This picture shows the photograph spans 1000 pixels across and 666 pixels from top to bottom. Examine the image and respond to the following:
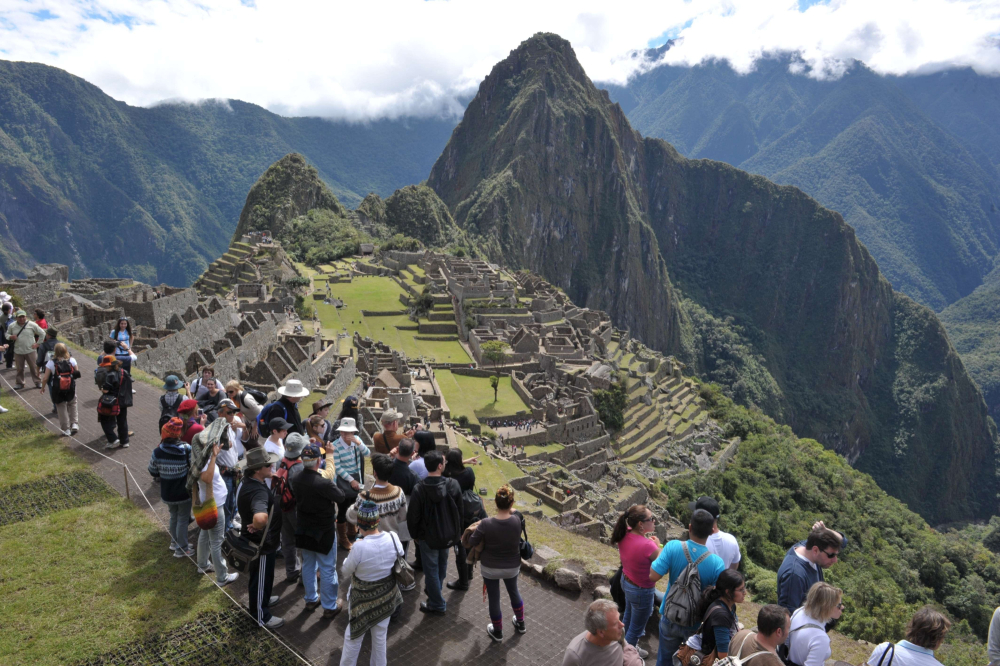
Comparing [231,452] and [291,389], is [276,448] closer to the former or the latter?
[231,452]

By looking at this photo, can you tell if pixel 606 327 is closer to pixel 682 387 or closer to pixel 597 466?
pixel 682 387

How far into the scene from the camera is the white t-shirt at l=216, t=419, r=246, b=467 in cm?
777

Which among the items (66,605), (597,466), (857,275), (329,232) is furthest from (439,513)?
(857,275)

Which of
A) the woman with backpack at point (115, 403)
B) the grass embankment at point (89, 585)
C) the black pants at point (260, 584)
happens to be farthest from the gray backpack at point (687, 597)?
the woman with backpack at point (115, 403)

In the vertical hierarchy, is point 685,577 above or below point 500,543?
above

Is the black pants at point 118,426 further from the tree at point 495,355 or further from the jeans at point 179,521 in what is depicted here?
the tree at point 495,355

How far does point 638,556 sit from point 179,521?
5.58 meters

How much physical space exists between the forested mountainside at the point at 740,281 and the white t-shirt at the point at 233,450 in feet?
390

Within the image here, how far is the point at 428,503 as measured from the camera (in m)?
6.80

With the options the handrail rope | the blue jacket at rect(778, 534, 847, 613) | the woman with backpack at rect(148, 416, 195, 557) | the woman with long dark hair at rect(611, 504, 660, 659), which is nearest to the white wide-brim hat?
the woman with backpack at rect(148, 416, 195, 557)

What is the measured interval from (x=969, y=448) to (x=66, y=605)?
154m

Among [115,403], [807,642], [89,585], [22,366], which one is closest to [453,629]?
[807,642]

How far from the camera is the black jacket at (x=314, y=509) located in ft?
20.9

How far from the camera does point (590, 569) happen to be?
865 centimetres
